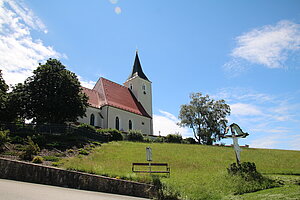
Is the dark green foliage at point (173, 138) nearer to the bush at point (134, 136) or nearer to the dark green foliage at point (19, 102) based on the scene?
the bush at point (134, 136)

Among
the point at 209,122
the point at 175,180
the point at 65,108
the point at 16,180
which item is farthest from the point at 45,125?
the point at 209,122

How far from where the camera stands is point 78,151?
2005 cm

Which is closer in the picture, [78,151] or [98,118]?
[78,151]

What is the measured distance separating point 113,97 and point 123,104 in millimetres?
2317

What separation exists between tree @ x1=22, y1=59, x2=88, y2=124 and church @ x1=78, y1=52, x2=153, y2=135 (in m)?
7.33

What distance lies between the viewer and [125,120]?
135ft

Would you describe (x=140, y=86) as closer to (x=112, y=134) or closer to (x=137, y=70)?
(x=137, y=70)

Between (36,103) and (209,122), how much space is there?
3645cm

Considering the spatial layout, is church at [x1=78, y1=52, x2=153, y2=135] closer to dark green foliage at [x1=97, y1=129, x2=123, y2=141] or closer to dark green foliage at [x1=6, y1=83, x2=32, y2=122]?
dark green foliage at [x1=97, y1=129, x2=123, y2=141]

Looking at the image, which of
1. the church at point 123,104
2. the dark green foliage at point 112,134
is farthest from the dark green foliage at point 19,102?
the church at point 123,104

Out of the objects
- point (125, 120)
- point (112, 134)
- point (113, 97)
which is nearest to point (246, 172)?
point (112, 134)

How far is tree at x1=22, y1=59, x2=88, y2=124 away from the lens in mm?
25391

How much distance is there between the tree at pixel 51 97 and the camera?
25.4m

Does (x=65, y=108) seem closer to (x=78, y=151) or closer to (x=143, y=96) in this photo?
(x=78, y=151)
